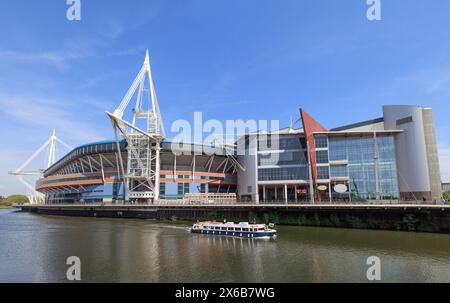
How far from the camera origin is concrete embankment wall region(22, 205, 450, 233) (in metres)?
46.9

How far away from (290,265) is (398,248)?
54.2 feet

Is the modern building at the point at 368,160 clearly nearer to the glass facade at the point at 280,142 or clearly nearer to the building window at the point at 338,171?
the building window at the point at 338,171

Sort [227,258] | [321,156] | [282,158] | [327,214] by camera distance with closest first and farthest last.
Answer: [227,258]
[327,214]
[321,156]
[282,158]

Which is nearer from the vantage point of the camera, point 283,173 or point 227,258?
point 227,258

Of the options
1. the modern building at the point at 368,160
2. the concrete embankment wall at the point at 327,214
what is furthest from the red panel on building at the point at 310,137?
the concrete embankment wall at the point at 327,214

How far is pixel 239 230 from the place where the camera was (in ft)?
144

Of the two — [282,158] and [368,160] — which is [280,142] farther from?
[368,160]

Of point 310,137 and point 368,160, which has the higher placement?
point 310,137

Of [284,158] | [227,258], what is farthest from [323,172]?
[227,258]

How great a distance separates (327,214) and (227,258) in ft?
107
